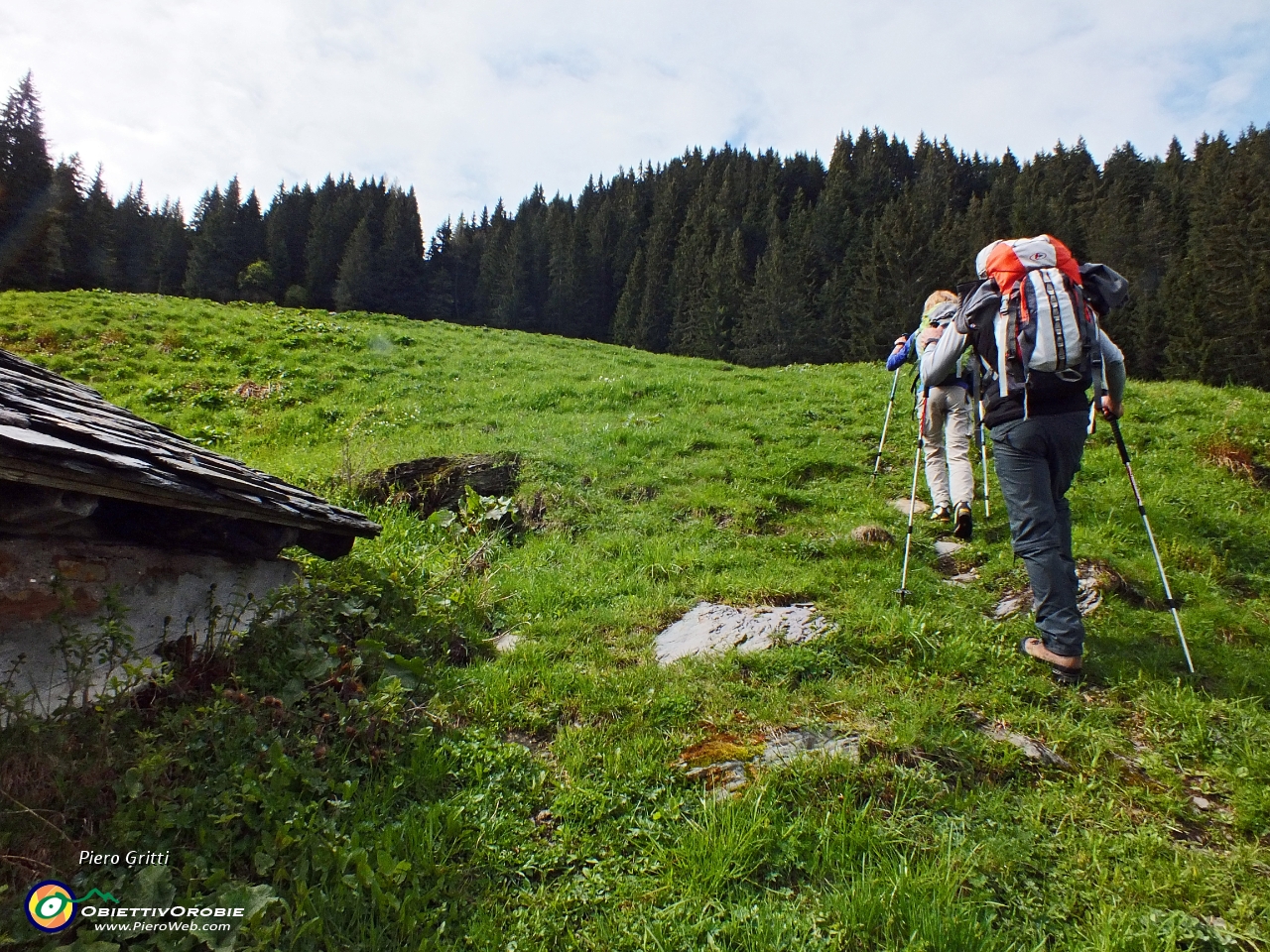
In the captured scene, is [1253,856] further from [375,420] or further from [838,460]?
[375,420]

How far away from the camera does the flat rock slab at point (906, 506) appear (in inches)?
304

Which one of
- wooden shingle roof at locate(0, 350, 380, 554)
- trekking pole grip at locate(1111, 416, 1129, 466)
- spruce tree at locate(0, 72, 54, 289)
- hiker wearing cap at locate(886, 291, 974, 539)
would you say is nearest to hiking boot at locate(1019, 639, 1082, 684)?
trekking pole grip at locate(1111, 416, 1129, 466)

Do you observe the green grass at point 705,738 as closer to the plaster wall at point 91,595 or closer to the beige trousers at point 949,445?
the plaster wall at point 91,595

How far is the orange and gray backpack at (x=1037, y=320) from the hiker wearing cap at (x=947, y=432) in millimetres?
2013

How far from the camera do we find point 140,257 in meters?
71.7

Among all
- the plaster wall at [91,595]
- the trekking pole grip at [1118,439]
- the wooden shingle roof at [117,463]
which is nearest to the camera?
the wooden shingle roof at [117,463]

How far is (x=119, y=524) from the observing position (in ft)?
11.8

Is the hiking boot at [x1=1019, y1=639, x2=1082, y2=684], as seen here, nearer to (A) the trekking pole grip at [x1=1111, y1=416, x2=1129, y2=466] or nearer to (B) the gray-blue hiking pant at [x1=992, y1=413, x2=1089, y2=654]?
(B) the gray-blue hiking pant at [x1=992, y1=413, x2=1089, y2=654]

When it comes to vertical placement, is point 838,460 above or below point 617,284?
below

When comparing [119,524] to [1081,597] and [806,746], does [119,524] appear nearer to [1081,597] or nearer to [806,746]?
[806,746]

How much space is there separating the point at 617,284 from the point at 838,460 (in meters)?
78.1

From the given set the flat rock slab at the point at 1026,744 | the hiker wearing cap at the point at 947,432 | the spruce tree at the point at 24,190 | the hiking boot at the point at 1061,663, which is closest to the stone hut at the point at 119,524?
the flat rock slab at the point at 1026,744

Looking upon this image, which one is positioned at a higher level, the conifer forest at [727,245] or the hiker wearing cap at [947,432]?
the conifer forest at [727,245]

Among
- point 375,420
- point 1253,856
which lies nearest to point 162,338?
point 375,420
